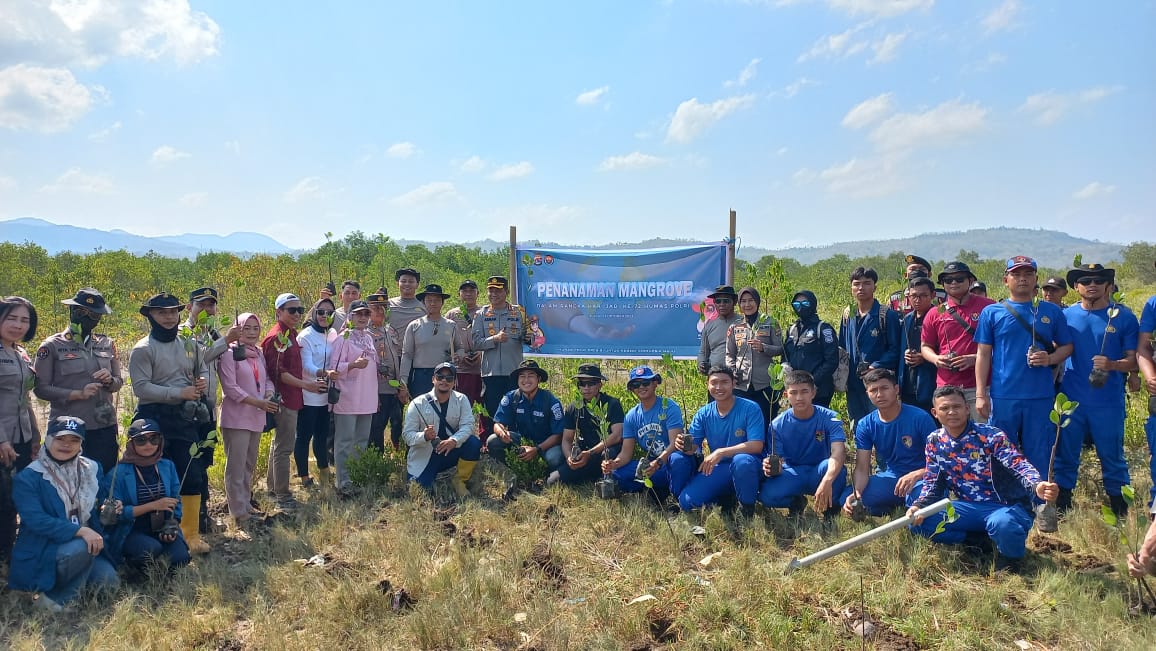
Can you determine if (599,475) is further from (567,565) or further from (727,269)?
(727,269)

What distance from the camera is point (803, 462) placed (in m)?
4.93

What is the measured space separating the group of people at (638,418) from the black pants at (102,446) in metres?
0.01

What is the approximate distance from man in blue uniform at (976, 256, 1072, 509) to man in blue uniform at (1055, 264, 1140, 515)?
21 centimetres

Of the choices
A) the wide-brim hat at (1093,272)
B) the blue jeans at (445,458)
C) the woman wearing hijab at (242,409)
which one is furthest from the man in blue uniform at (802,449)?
the woman wearing hijab at (242,409)

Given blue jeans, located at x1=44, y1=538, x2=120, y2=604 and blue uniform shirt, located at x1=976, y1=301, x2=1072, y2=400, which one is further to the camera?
blue uniform shirt, located at x1=976, y1=301, x2=1072, y2=400

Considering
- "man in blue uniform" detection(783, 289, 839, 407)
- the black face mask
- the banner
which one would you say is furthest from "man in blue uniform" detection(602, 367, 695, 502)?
the black face mask

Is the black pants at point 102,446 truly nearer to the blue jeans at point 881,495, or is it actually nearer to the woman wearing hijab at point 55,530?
the woman wearing hijab at point 55,530

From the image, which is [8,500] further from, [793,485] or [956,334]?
[956,334]

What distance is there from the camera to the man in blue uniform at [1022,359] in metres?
4.49

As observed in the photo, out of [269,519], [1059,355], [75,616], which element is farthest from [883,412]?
[75,616]

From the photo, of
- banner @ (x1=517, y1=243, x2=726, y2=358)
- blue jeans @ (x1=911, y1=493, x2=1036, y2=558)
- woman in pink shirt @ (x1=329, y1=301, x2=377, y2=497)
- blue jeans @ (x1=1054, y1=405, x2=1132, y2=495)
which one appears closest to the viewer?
blue jeans @ (x1=911, y1=493, x2=1036, y2=558)

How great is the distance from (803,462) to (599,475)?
182 centimetres

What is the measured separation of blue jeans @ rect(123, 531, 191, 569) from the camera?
14.1 feet

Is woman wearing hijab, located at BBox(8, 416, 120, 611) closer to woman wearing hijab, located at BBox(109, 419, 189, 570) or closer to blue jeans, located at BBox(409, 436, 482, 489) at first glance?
woman wearing hijab, located at BBox(109, 419, 189, 570)
